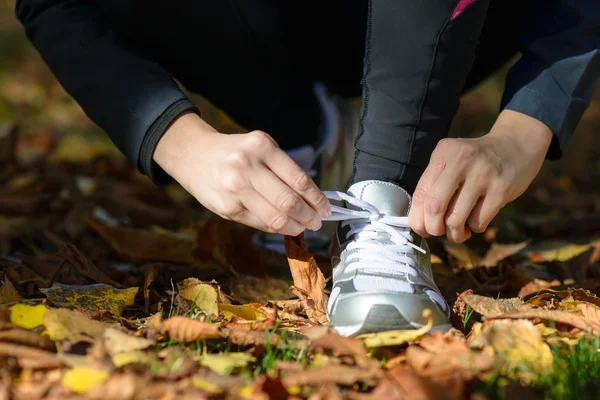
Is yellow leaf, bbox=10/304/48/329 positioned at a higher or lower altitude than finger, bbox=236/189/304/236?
lower

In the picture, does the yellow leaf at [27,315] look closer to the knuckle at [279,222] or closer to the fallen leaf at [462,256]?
the knuckle at [279,222]

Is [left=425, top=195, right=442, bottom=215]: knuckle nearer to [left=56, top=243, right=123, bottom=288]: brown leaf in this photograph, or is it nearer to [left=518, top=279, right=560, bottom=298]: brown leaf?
[left=518, top=279, right=560, bottom=298]: brown leaf

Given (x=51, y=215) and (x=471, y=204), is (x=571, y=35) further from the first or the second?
(x=51, y=215)

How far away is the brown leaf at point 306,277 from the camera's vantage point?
129 centimetres

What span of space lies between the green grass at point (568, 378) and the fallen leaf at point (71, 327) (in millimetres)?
616

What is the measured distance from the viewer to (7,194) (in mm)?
2197

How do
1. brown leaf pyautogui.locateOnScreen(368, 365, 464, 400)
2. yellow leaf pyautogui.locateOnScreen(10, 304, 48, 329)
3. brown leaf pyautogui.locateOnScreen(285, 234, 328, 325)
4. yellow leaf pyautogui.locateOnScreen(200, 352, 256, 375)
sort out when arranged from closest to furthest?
1. brown leaf pyautogui.locateOnScreen(368, 365, 464, 400)
2. yellow leaf pyautogui.locateOnScreen(200, 352, 256, 375)
3. yellow leaf pyautogui.locateOnScreen(10, 304, 48, 329)
4. brown leaf pyautogui.locateOnScreen(285, 234, 328, 325)

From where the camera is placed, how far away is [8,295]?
4.18 feet

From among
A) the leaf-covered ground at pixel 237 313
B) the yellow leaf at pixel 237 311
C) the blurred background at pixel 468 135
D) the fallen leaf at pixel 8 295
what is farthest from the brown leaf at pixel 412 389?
the blurred background at pixel 468 135

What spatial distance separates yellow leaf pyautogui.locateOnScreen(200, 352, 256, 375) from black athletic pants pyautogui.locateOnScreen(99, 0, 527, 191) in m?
0.49

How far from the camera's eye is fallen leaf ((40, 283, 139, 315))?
1.25 metres

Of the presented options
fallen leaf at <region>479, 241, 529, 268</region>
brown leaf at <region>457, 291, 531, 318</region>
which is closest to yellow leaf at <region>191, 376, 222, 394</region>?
brown leaf at <region>457, 291, 531, 318</region>

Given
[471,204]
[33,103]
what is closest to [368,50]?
[471,204]

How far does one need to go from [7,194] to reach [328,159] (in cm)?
110
